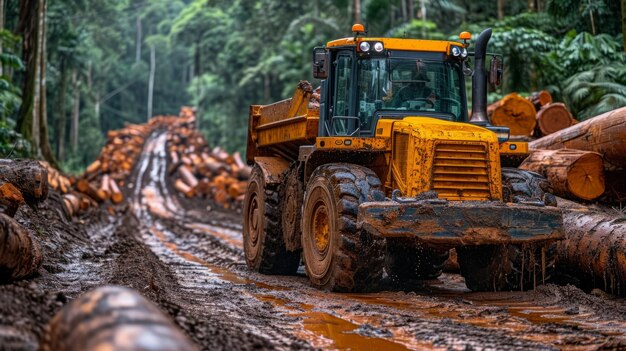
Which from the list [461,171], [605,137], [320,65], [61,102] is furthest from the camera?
[61,102]

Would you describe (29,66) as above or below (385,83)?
above

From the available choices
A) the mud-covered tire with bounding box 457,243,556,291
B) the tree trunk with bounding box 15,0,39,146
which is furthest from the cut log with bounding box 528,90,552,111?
the tree trunk with bounding box 15,0,39,146

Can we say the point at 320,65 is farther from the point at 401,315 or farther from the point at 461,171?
the point at 401,315

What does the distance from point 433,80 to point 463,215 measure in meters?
2.41

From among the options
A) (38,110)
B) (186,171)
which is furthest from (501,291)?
(186,171)

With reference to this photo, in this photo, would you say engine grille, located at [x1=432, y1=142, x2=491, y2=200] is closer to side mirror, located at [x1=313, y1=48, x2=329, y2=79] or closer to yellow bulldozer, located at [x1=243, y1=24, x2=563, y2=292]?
yellow bulldozer, located at [x1=243, y1=24, x2=563, y2=292]

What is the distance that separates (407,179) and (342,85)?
1.82 m

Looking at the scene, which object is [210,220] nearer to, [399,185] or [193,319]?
[399,185]

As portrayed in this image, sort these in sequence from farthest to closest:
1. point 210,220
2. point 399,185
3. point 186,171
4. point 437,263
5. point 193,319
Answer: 1. point 186,171
2. point 210,220
3. point 437,263
4. point 399,185
5. point 193,319

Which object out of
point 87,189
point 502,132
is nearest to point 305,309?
point 502,132

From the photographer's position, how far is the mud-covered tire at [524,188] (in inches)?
362

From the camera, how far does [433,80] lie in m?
10.1

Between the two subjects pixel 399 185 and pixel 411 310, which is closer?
pixel 411 310

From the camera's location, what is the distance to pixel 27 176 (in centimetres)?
1230
